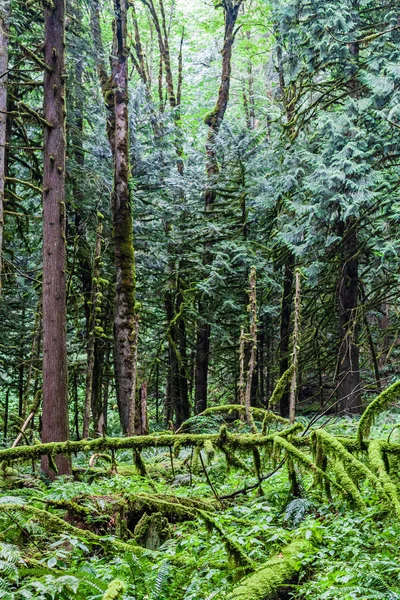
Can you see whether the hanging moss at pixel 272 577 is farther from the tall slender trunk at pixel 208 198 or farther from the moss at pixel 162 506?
the tall slender trunk at pixel 208 198

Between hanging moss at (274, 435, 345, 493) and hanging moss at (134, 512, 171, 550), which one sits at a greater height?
hanging moss at (274, 435, 345, 493)

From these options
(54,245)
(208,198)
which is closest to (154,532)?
(54,245)

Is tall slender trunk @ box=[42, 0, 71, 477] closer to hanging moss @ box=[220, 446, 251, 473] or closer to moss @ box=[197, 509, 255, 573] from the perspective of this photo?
hanging moss @ box=[220, 446, 251, 473]

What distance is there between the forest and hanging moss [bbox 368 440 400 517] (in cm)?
2

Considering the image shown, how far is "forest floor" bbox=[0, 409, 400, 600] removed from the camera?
9.94ft

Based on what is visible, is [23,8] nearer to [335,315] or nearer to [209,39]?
[335,315]

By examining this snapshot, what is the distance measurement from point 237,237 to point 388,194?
4662mm

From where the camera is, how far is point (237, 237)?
14.8 m

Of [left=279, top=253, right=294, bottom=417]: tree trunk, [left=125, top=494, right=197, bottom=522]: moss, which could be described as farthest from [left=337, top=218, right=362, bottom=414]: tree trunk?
[left=125, top=494, right=197, bottom=522]: moss

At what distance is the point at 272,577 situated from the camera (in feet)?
9.92

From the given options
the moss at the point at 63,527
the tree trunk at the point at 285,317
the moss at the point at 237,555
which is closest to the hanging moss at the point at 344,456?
the moss at the point at 237,555

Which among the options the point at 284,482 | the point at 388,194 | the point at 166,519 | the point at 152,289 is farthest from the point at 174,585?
the point at 152,289

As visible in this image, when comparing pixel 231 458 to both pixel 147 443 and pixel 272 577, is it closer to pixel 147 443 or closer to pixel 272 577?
pixel 147 443

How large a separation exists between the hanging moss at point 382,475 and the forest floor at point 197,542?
0.36ft
